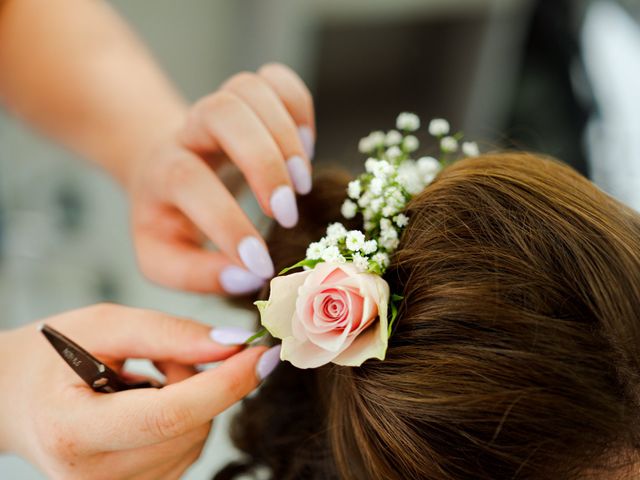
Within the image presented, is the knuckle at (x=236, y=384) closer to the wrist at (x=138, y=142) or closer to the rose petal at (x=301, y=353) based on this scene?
the rose petal at (x=301, y=353)

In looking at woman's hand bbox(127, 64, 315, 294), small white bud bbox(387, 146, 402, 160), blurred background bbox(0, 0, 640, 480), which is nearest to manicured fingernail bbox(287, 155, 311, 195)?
woman's hand bbox(127, 64, 315, 294)

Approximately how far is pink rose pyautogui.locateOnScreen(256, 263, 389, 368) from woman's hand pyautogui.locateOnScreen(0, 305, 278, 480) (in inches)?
4.9

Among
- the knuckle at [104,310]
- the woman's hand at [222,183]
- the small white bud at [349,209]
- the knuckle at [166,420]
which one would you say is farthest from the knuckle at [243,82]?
the knuckle at [166,420]

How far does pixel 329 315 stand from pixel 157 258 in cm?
41

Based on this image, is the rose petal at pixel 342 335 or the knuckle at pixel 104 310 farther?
the knuckle at pixel 104 310

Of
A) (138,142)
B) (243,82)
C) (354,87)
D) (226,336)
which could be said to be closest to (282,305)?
(226,336)

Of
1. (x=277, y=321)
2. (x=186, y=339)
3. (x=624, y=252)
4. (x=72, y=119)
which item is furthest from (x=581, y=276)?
(x=72, y=119)

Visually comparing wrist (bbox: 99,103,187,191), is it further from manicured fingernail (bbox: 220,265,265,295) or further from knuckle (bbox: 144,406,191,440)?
knuckle (bbox: 144,406,191,440)

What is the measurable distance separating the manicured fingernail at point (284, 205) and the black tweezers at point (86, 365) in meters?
0.28

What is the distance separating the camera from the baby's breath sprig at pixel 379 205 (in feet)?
2.09

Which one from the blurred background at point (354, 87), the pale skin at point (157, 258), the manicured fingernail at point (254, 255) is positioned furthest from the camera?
the blurred background at point (354, 87)

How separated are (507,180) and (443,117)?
205 cm

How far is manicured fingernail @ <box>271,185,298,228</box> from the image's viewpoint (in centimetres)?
79

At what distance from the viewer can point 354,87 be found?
2.64 metres
